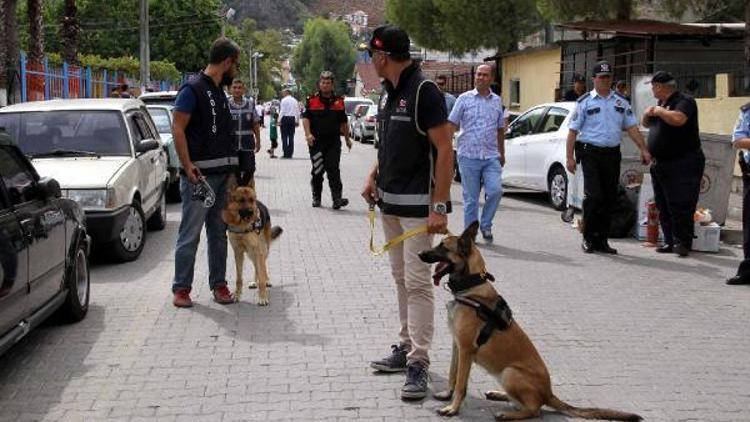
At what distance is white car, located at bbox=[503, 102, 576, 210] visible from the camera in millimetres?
13195

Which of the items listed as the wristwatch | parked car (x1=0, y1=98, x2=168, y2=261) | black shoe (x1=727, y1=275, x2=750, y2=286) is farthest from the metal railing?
the wristwatch

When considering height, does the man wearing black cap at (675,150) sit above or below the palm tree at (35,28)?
below

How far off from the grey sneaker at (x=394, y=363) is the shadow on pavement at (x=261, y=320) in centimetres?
76

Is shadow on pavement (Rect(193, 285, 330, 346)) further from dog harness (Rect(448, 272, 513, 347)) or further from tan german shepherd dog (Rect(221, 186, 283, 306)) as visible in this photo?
dog harness (Rect(448, 272, 513, 347))

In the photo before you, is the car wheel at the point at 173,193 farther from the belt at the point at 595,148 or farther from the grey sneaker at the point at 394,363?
the grey sneaker at the point at 394,363

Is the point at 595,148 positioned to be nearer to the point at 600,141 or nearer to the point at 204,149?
the point at 600,141

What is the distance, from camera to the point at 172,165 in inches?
532

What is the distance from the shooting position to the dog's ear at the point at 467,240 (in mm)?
4641

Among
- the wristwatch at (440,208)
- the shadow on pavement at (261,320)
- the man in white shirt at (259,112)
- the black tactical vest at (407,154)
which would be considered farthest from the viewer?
the man in white shirt at (259,112)

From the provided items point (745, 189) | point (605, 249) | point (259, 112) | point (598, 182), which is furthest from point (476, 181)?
point (259, 112)

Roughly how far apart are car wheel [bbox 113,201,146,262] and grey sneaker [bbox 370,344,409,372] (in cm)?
419

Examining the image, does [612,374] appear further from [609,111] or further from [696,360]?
[609,111]

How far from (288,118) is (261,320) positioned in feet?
53.0

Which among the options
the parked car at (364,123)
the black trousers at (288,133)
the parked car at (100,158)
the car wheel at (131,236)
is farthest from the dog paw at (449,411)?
the parked car at (364,123)
